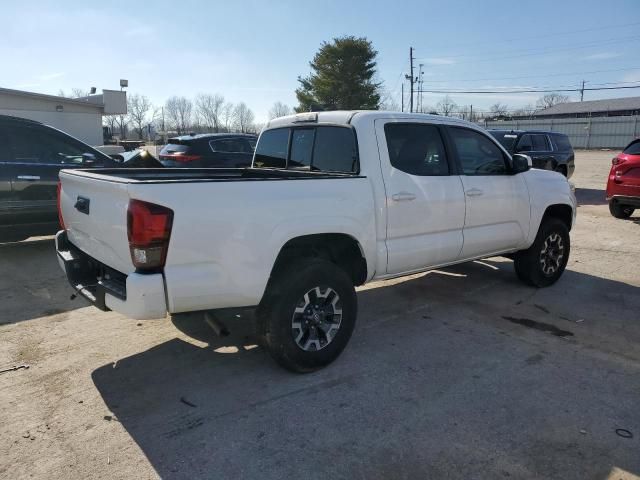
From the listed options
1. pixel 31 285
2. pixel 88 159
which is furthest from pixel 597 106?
pixel 31 285

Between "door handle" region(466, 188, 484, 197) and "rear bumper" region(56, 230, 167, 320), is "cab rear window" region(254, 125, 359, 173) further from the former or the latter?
"rear bumper" region(56, 230, 167, 320)

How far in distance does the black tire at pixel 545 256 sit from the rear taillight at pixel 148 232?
4.33m

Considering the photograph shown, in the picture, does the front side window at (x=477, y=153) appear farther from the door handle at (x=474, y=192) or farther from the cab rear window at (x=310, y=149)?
the cab rear window at (x=310, y=149)

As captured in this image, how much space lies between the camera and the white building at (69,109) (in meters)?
22.2

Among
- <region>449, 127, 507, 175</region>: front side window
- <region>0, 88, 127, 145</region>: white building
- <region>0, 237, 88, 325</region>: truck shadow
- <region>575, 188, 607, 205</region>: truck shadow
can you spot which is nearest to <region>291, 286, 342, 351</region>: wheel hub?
<region>449, 127, 507, 175</region>: front side window

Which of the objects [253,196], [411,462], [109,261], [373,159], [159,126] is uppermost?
[159,126]

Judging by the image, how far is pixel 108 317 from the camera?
4.88m

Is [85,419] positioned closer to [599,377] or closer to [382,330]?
[382,330]

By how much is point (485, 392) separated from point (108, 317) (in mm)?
3520

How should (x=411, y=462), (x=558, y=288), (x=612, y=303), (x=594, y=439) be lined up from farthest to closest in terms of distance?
(x=558, y=288)
(x=612, y=303)
(x=594, y=439)
(x=411, y=462)

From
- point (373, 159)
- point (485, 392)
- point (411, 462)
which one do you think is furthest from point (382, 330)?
point (411, 462)

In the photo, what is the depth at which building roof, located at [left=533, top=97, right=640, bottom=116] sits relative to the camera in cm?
6087

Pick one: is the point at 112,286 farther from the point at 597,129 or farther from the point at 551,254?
the point at 597,129

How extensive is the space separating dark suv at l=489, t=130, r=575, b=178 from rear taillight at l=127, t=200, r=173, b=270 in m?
11.9
